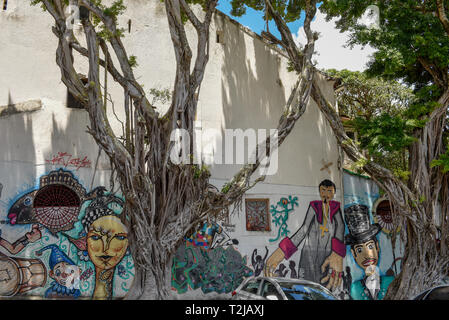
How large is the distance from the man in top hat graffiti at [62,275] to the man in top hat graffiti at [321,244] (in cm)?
500

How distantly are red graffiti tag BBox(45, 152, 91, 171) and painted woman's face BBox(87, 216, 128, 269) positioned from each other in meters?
1.47

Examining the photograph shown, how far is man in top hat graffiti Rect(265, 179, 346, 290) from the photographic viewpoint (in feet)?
37.0

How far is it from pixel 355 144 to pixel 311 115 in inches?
87.3

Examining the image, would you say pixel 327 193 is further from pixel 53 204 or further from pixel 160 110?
pixel 53 204

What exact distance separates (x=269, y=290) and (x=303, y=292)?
1.99 feet

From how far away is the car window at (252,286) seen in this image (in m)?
7.50

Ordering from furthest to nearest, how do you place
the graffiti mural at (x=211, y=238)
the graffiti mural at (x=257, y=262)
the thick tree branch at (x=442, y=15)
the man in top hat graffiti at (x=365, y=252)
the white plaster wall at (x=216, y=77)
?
the man in top hat graffiti at (x=365, y=252), the graffiti mural at (x=257, y=262), the white plaster wall at (x=216, y=77), the graffiti mural at (x=211, y=238), the thick tree branch at (x=442, y=15)

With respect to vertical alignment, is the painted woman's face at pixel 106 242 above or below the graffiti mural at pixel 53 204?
below

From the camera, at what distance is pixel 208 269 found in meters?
10.4

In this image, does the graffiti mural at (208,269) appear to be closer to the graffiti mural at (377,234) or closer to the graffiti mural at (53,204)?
the graffiti mural at (53,204)

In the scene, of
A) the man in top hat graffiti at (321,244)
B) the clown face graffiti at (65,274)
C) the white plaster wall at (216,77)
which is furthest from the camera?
the man in top hat graffiti at (321,244)

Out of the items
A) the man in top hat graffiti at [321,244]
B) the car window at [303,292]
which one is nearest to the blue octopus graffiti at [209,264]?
the man in top hat graffiti at [321,244]

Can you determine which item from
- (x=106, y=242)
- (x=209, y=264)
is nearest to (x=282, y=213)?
(x=209, y=264)

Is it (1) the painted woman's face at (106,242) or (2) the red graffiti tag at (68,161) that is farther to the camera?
(2) the red graffiti tag at (68,161)
